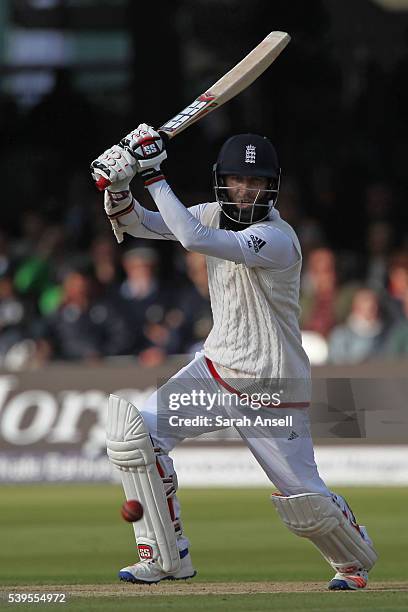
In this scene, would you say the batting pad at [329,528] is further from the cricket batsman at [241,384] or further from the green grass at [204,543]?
the green grass at [204,543]

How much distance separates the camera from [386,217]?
13.5 meters

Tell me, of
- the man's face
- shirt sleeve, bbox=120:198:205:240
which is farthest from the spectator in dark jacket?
the man's face

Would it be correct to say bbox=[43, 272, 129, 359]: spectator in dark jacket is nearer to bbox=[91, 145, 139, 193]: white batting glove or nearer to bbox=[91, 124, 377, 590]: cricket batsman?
bbox=[91, 124, 377, 590]: cricket batsman

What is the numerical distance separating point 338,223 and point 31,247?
310 cm

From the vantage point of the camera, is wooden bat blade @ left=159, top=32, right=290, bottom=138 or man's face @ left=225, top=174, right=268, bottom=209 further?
wooden bat blade @ left=159, top=32, right=290, bottom=138

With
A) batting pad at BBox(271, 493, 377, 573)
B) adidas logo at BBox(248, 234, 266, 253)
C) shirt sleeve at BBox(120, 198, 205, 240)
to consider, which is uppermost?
shirt sleeve at BBox(120, 198, 205, 240)

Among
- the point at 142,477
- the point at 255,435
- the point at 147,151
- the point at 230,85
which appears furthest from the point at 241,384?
the point at 230,85

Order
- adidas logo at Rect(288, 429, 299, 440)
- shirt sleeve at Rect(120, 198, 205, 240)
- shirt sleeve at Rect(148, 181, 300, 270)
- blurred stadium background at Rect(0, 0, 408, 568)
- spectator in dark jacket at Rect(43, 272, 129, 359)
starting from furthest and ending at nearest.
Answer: spectator in dark jacket at Rect(43, 272, 129, 359) < blurred stadium background at Rect(0, 0, 408, 568) < shirt sleeve at Rect(120, 198, 205, 240) < adidas logo at Rect(288, 429, 299, 440) < shirt sleeve at Rect(148, 181, 300, 270)

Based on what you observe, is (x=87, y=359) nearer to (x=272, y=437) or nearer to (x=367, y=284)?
(x=367, y=284)

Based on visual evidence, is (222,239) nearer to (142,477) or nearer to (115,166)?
(115,166)

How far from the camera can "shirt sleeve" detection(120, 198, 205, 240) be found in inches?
241

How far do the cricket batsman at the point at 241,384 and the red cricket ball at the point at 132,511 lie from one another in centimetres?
4

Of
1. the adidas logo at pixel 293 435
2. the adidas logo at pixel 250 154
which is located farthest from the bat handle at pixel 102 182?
the adidas logo at pixel 293 435

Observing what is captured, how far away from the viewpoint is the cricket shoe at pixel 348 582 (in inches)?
235
